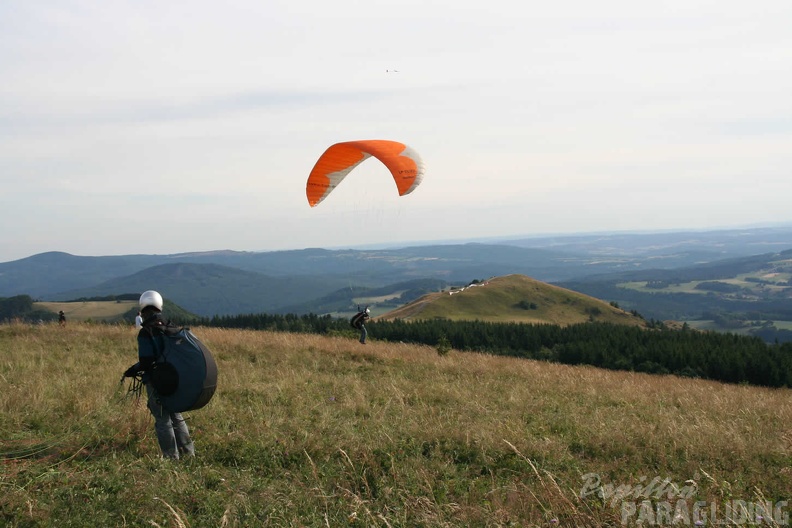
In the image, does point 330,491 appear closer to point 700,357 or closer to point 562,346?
point 700,357

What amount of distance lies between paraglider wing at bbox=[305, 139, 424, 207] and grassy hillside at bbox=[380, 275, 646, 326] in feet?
283

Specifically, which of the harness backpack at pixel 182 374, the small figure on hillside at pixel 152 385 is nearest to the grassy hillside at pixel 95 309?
the small figure on hillside at pixel 152 385

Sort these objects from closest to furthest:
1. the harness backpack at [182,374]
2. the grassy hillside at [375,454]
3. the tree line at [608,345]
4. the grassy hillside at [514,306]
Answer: the grassy hillside at [375,454] → the harness backpack at [182,374] → the tree line at [608,345] → the grassy hillside at [514,306]

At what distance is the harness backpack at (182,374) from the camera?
23.6ft

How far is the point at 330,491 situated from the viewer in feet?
21.3

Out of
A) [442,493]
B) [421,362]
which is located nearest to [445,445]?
[442,493]

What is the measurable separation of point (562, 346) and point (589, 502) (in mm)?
67310

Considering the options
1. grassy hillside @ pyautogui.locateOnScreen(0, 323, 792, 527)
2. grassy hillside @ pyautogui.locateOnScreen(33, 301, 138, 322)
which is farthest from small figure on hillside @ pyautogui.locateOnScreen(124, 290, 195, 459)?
grassy hillside @ pyautogui.locateOnScreen(33, 301, 138, 322)

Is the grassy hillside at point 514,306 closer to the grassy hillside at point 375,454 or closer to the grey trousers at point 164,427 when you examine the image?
the grassy hillside at point 375,454

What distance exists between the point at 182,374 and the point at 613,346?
6672cm

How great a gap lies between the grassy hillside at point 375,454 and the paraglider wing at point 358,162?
23.7 feet

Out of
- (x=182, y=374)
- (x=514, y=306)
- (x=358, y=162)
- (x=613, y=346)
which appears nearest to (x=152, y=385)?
(x=182, y=374)

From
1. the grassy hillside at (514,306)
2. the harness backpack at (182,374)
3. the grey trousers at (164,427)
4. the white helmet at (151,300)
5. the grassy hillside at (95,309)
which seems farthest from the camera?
the grassy hillside at (95,309)

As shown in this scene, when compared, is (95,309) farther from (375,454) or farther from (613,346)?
(375,454)
